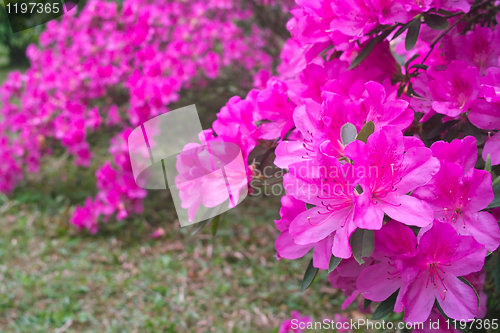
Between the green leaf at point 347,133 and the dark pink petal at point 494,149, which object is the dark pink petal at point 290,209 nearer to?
the green leaf at point 347,133

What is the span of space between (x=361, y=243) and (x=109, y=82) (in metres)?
2.56

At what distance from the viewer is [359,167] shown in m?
0.59

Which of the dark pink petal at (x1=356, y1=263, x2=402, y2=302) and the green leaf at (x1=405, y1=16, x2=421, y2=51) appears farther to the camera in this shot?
the green leaf at (x1=405, y1=16, x2=421, y2=51)

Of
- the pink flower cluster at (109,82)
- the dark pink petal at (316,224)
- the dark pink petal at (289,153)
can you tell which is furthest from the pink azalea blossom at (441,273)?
the pink flower cluster at (109,82)

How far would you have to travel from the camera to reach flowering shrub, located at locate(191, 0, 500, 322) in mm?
595

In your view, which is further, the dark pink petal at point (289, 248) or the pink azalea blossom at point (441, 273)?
the dark pink petal at point (289, 248)

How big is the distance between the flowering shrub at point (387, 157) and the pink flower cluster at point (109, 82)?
1.79 metres

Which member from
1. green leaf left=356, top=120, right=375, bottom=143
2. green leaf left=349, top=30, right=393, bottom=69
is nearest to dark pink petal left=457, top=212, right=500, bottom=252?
green leaf left=356, top=120, right=375, bottom=143

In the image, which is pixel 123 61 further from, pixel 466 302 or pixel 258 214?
pixel 466 302

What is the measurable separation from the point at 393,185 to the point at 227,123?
1.22ft

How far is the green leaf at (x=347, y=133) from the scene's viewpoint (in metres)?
0.63

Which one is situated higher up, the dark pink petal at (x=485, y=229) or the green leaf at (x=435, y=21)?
the green leaf at (x=435, y=21)

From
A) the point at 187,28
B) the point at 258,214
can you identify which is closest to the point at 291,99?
the point at 258,214

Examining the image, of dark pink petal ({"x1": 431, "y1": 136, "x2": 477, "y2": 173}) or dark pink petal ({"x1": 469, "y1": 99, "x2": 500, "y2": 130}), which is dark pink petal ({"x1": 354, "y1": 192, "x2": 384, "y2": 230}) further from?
dark pink petal ({"x1": 469, "y1": 99, "x2": 500, "y2": 130})
